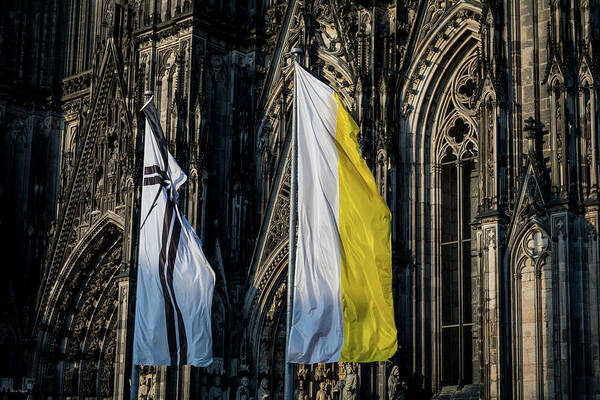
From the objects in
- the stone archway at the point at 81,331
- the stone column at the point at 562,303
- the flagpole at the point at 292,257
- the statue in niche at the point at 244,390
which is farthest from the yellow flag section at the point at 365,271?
the stone archway at the point at 81,331

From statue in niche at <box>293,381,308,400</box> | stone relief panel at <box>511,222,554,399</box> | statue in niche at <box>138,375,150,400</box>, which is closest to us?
stone relief panel at <box>511,222,554,399</box>

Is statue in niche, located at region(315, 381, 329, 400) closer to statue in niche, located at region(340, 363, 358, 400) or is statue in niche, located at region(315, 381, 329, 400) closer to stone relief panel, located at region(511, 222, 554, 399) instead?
statue in niche, located at region(340, 363, 358, 400)

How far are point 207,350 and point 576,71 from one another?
30.6ft

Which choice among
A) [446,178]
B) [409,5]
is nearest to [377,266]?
[446,178]

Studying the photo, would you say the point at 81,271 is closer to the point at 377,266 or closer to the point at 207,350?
the point at 207,350

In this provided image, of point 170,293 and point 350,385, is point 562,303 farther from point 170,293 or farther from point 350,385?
point 170,293

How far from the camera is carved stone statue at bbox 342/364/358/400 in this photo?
26.8 metres

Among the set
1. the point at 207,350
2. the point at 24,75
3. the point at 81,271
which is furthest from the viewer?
the point at 24,75

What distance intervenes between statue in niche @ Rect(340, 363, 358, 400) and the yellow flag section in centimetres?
741

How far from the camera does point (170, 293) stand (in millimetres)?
22656

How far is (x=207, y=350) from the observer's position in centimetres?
2270

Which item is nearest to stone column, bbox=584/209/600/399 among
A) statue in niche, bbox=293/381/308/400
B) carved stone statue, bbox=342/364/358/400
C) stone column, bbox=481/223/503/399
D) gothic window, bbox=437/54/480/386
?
stone column, bbox=481/223/503/399

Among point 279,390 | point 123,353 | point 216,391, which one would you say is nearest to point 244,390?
point 216,391

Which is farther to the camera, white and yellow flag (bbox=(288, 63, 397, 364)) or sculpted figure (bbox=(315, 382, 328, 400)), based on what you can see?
sculpted figure (bbox=(315, 382, 328, 400))
